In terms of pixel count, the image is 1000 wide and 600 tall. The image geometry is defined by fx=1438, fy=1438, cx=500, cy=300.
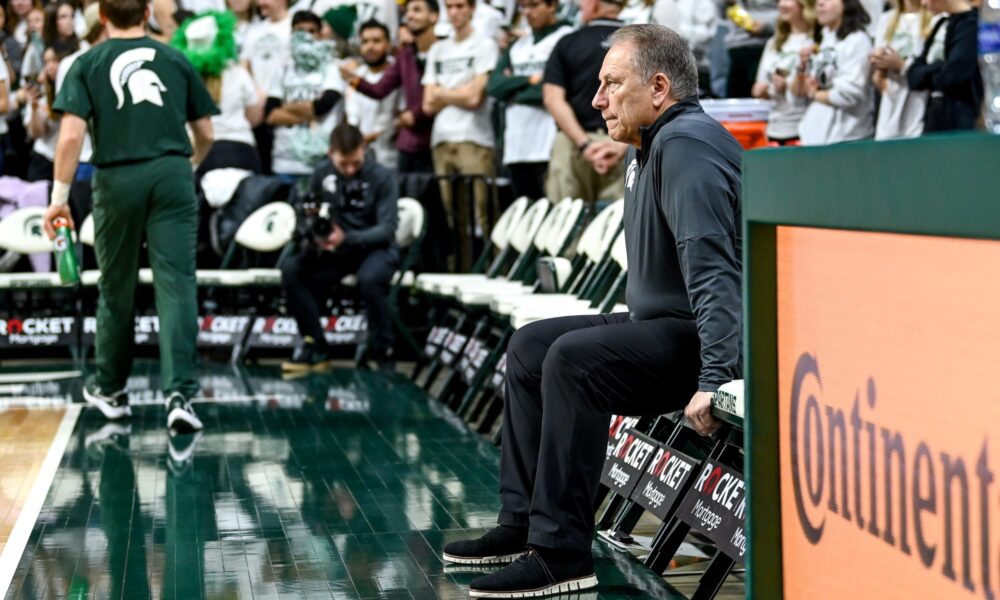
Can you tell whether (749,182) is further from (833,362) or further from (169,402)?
(169,402)

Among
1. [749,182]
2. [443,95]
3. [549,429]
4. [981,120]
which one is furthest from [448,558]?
[443,95]

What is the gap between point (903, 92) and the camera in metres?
7.51

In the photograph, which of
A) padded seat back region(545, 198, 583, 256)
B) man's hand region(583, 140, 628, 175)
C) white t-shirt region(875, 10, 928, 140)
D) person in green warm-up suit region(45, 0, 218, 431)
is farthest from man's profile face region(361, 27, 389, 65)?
white t-shirt region(875, 10, 928, 140)

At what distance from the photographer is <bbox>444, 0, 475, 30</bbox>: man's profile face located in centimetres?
988

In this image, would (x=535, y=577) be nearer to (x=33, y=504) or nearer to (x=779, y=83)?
(x=33, y=504)

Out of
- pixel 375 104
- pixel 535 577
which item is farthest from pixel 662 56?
pixel 375 104

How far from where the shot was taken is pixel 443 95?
992cm

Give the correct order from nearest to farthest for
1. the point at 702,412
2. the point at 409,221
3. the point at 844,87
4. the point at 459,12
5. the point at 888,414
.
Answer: the point at 888,414 < the point at 702,412 < the point at 844,87 < the point at 409,221 < the point at 459,12

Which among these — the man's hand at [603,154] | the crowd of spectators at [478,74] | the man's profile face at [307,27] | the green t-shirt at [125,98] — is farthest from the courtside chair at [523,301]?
the man's profile face at [307,27]

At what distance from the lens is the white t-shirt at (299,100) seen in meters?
10.7

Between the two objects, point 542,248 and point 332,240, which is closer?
point 542,248

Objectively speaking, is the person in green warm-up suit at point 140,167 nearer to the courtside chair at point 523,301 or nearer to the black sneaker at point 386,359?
the courtside chair at point 523,301

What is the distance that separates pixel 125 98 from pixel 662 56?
346 centimetres

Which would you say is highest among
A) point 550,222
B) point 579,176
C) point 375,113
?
point 375,113
